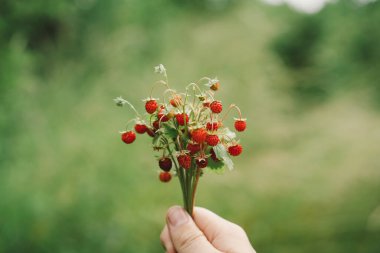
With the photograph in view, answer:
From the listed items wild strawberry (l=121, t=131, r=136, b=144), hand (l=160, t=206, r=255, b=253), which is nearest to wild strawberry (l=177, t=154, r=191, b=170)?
wild strawberry (l=121, t=131, r=136, b=144)

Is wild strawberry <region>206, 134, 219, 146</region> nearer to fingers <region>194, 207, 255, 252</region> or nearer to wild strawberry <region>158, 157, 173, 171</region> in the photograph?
wild strawberry <region>158, 157, 173, 171</region>

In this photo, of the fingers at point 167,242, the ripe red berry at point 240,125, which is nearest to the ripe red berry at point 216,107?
the ripe red berry at point 240,125

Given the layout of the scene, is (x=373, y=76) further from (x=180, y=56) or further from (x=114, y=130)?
(x=114, y=130)

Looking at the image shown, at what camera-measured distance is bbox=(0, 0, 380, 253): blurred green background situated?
4012 millimetres

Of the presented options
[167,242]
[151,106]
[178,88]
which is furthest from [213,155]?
[178,88]

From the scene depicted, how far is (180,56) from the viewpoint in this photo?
32.8 ft

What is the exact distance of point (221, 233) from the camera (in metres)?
1.73

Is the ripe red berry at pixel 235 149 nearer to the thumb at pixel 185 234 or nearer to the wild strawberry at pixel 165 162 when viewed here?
the wild strawberry at pixel 165 162

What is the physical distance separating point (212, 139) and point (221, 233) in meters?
0.49

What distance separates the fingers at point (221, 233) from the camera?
1.67m

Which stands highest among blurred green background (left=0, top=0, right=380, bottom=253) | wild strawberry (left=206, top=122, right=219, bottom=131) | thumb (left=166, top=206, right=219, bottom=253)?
blurred green background (left=0, top=0, right=380, bottom=253)

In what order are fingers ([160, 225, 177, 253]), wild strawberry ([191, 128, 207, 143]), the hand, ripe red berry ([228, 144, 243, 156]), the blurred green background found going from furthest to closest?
the blurred green background
fingers ([160, 225, 177, 253])
the hand
ripe red berry ([228, 144, 243, 156])
wild strawberry ([191, 128, 207, 143])

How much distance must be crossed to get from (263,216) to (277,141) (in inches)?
125

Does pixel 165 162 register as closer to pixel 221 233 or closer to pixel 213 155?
pixel 213 155
